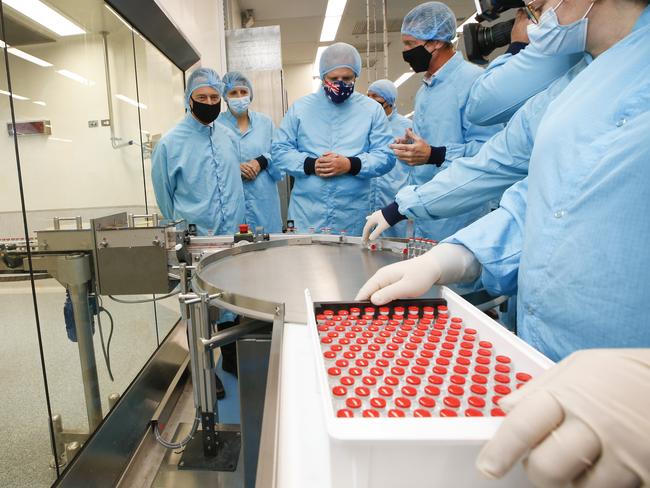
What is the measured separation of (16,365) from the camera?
196 centimetres

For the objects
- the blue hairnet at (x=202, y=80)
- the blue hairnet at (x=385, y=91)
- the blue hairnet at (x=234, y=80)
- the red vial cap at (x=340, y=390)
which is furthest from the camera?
the blue hairnet at (x=385, y=91)

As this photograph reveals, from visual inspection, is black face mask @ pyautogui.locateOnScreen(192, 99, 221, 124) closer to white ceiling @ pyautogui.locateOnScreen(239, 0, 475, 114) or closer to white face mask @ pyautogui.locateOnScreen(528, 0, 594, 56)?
white face mask @ pyautogui.locateOnScreen(528, 0, 594, 56)

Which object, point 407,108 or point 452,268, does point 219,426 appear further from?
point 407,108

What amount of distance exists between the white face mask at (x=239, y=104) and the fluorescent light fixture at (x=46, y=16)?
95cm

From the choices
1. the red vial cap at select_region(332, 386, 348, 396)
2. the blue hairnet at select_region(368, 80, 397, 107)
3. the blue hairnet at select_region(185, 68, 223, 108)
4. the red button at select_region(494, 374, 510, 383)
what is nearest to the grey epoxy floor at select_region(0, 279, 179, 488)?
the blue hairnet at select_region(185, 68, 223, 108)

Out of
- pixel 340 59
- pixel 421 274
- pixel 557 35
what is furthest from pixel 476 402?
pixel 340 59

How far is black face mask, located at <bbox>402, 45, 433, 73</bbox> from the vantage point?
1706 millimetres

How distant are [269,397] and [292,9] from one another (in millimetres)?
5418

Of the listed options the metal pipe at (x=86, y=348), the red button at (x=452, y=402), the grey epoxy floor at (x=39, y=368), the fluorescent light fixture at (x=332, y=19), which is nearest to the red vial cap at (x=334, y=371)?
the red button at (x=452, y=402)

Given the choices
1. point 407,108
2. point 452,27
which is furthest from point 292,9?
point 407,108

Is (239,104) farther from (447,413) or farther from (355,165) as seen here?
(447,413)

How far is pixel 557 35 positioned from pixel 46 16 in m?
1.97

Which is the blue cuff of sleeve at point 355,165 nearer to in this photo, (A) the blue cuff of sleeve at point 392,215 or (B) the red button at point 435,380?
Answer: (A) the blue cuff of sleeve at point 392,215

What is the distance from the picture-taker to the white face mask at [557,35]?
634 mm
